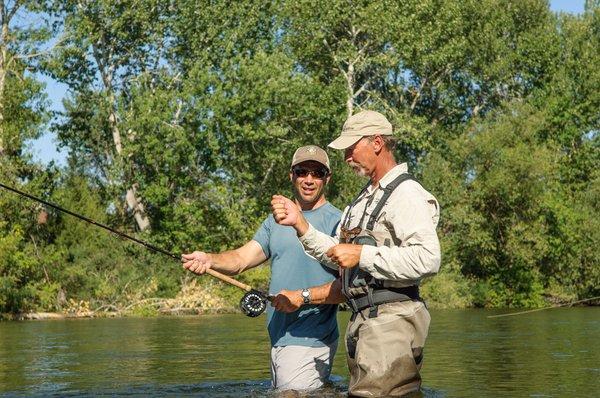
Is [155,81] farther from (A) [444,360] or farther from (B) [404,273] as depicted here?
(B) [404,273]

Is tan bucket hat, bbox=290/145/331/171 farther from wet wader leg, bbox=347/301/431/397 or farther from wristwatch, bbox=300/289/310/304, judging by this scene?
wet wader leg, bbox=347/301/431/397

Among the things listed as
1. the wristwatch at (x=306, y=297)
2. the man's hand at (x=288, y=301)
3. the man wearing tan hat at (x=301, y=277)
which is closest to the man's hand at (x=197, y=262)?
the man wearing tan hat at (x=301, y=277)

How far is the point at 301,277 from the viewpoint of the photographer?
8016mm

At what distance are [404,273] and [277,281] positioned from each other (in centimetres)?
209

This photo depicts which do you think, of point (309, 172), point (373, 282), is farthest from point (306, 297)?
point (373, 282)

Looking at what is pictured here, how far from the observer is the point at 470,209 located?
41.0 m

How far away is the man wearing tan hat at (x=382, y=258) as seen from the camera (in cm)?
614

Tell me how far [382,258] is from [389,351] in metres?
0.50

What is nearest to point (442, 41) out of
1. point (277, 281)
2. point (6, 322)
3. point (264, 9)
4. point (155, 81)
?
point (264, 9)

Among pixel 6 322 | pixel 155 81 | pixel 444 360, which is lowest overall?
pixel 444 360

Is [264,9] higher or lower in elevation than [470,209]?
higher

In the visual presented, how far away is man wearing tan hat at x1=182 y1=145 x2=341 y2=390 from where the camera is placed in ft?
25.8

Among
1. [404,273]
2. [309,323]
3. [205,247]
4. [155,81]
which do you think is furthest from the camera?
[155,81]

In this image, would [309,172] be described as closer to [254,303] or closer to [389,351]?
[254,303]
